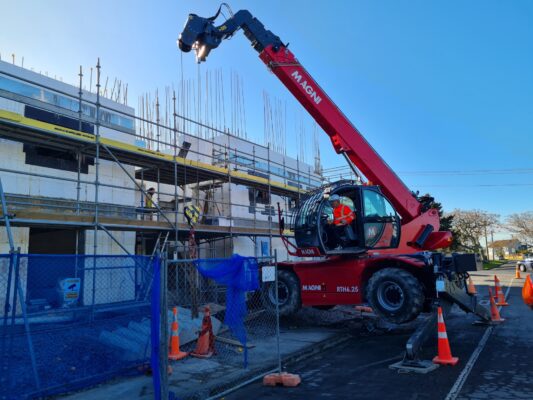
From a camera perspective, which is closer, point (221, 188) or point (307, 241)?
point (307, 241)

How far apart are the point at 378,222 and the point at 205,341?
4.88m

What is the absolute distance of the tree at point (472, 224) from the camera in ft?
215

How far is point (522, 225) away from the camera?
2987 inches

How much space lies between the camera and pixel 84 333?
6.13m

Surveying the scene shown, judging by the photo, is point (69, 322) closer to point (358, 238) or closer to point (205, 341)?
point (205, 341)

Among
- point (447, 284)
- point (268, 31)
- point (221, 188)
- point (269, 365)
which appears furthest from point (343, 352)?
point (221, 188)

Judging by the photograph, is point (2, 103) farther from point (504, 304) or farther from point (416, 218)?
point (504, 304)

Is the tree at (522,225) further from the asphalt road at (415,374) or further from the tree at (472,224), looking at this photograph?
the asphalt road at (415,374)

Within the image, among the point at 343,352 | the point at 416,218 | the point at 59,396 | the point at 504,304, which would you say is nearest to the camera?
the point at 59,396

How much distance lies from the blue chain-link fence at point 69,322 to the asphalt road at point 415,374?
202 cm

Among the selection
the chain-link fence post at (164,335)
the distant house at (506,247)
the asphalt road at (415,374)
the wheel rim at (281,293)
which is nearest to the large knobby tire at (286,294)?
the wheel rim at (281,293)

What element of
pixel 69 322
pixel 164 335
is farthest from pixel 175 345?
pixel 164 335

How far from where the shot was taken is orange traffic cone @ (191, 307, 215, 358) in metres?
7.51

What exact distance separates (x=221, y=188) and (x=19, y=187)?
780 cm
